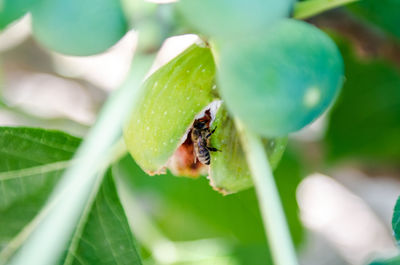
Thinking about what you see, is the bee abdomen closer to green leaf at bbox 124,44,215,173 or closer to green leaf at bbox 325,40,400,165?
green leaf at bbox 124,44,215,173

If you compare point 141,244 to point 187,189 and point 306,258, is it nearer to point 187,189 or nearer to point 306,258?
point 187,189

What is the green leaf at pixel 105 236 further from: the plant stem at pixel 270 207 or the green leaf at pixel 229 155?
the plant stem at pixel 270 207

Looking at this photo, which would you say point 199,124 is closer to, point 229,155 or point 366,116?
point 229,155

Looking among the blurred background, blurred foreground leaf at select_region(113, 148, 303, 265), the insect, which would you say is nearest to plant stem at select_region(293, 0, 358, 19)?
the insect

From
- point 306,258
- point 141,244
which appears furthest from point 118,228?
point 306,258

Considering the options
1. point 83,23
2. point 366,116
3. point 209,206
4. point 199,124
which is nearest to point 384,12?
point 366,116

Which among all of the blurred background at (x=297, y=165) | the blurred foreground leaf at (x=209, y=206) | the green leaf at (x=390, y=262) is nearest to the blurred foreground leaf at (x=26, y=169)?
the blurred background at (x=297, y=165)
